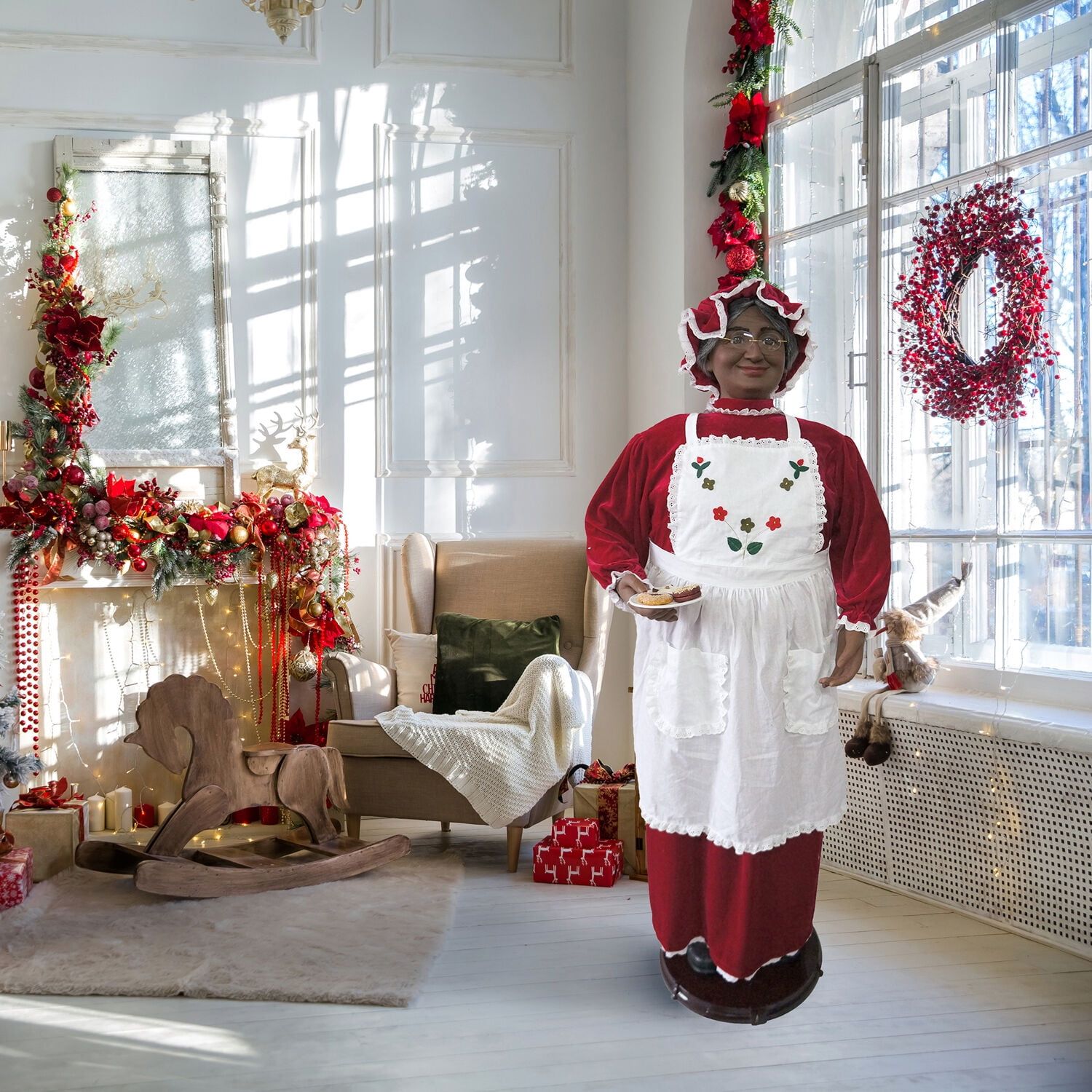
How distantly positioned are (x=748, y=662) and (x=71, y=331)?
10.0ft

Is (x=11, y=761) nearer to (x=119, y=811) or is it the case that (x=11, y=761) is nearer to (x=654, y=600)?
(x=119, y=811)

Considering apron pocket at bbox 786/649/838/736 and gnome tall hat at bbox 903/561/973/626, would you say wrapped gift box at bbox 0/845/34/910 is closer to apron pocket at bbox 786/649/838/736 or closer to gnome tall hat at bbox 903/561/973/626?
apron pocket at bbox 786/649/838/736

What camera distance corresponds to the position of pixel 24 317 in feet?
14.7

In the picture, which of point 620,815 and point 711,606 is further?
point 620,815

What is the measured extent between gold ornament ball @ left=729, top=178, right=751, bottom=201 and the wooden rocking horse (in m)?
2.47

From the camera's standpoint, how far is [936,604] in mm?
3486

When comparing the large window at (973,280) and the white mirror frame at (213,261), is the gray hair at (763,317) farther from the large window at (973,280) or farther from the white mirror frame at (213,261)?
the white mirror frame at (213,261)

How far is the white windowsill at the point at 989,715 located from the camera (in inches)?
116

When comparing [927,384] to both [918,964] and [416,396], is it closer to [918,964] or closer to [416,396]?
[918,964]

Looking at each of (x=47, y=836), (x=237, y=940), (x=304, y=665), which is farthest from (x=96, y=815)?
(x=237, y=940)

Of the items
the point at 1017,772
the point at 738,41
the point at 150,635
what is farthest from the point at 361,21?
the point at 1017,772

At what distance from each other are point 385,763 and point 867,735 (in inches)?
59.6

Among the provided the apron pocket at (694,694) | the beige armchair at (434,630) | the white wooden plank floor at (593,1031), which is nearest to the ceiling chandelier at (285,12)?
the beige armchair at (434,630)

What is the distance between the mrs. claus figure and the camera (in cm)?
247
